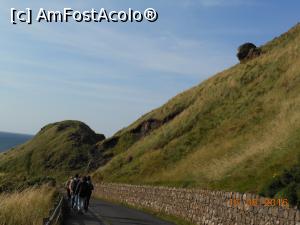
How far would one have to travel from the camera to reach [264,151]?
28.5 metres

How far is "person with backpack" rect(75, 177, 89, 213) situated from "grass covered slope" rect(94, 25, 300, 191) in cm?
633

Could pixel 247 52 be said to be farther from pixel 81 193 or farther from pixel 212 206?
pixel 212 206

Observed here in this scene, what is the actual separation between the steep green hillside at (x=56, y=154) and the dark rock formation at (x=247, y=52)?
22.5 metres

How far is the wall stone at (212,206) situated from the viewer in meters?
15.7

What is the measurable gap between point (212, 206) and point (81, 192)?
6.76m

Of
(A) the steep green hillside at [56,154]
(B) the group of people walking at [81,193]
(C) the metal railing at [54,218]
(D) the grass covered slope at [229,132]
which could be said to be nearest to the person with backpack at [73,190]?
(B) the group of people walking at [81,193]

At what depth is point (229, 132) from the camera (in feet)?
132

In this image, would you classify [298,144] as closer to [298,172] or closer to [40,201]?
[298,172]

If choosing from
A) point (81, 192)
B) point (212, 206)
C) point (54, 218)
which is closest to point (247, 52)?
point (81, 192)

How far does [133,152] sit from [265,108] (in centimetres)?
1843

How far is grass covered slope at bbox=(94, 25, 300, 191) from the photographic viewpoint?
27.7m

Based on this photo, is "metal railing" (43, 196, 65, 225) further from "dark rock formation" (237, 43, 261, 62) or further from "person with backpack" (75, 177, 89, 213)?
"dark rock formation" (237, 43, 261, 62)

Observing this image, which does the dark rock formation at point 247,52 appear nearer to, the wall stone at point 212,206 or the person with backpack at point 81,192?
the wall stone at point 212,206

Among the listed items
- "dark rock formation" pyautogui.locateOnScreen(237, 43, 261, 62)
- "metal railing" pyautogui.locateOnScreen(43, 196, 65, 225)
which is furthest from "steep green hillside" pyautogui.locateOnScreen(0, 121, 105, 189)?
"metal railing" pyautogui.locateOnScreen(43, 196, 65, 225)
